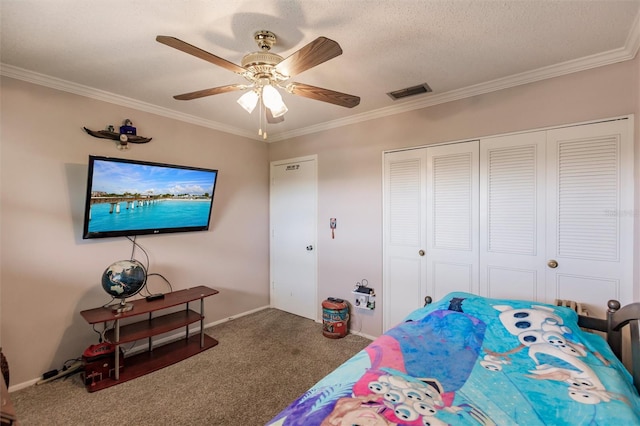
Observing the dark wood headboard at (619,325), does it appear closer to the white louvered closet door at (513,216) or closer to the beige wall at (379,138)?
the beige wall at (379,138)

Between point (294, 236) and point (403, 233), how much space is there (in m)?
1.60

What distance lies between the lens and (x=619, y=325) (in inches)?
65.0

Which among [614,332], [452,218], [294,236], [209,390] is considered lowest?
[209,390]

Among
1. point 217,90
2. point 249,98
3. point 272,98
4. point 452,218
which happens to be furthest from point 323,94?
point 452,218

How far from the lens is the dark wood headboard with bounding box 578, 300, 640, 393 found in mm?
1391

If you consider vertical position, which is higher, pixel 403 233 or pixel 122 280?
pixel 403 233

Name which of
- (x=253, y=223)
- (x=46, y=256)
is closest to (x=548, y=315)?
(x=253, y=223)

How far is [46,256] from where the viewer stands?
242cm

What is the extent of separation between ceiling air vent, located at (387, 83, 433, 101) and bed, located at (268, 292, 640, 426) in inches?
74.3

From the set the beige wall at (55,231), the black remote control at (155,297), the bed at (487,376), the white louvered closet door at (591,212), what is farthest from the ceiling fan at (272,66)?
the black remote control at (155,297)

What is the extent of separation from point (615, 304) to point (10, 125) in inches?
177

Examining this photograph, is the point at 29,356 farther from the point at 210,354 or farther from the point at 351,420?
the point at 351,420

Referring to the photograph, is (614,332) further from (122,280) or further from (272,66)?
(122,280)

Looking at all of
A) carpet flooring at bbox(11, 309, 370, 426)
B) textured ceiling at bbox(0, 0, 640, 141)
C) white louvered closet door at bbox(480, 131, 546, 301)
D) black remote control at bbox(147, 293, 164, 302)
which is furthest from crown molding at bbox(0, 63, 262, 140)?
white louvered closet door at bbox(480, 131, 546, 301)
